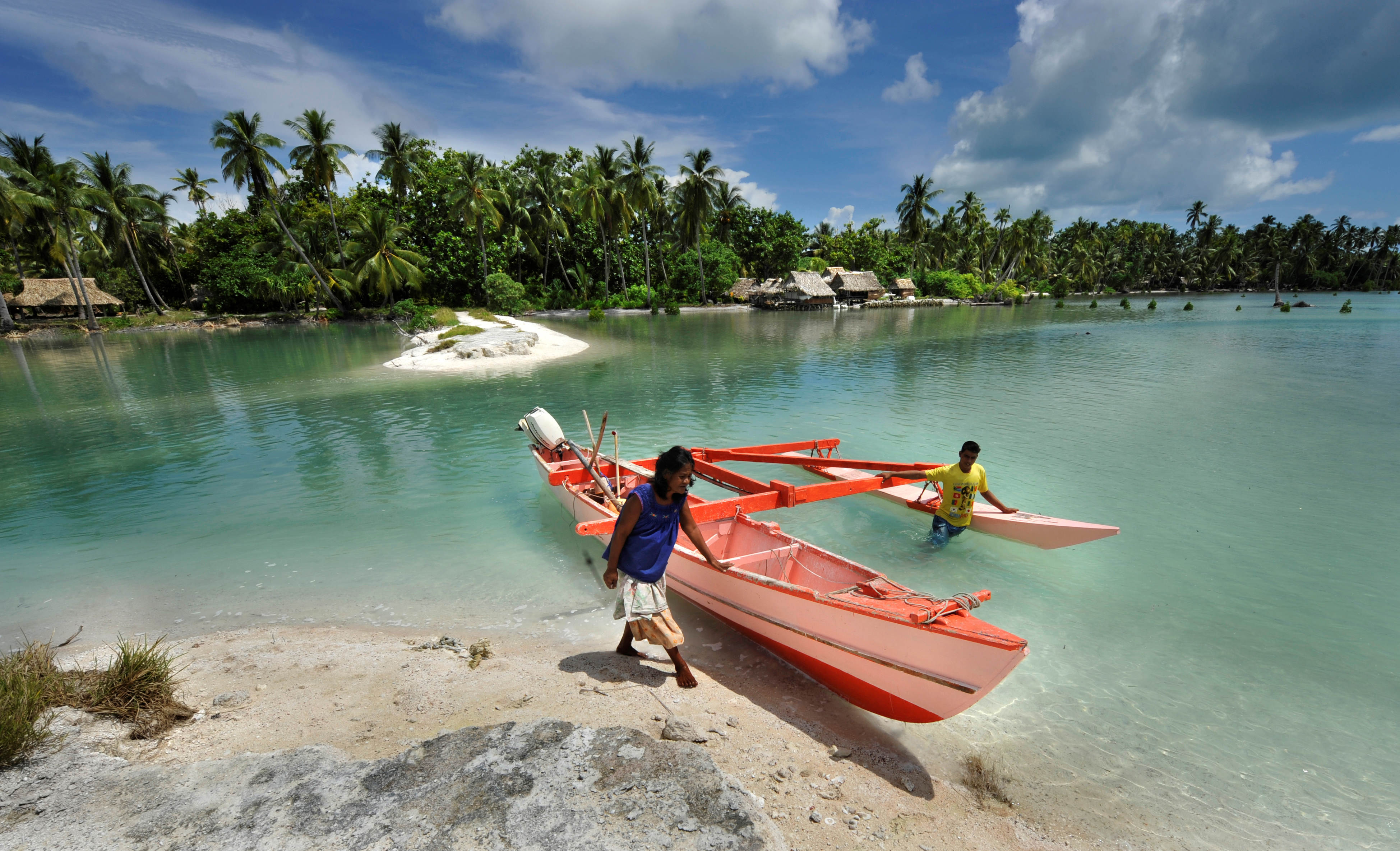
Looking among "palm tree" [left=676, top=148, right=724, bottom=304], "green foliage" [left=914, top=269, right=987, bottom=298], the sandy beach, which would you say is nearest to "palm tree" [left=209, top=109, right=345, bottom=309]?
"palm tree" [left=676, top=148, right=724, bottom=304]

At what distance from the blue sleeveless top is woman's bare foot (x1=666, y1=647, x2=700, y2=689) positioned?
0.62m

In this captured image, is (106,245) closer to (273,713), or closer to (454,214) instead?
(454,214)

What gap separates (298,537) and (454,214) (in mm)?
44427

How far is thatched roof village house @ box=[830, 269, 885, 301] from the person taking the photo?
59188mm

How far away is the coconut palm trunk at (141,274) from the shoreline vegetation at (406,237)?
0.39 feet

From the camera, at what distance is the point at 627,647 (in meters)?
4.74

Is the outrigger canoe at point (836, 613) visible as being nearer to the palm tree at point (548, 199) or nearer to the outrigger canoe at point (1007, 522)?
the outrigger canoe at point (1007, 522)

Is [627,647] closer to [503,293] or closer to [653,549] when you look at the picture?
[653,549]

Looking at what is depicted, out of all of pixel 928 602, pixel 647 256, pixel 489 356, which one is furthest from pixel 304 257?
pixel 928 602

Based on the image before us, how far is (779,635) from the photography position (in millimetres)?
4738

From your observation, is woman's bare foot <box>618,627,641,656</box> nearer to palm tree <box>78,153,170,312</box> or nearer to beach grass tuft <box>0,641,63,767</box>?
beach grass tuft <box>0,641,63,767</box>

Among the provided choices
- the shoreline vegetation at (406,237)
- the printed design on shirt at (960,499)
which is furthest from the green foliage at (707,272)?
the printed design on shirt at (960,499)

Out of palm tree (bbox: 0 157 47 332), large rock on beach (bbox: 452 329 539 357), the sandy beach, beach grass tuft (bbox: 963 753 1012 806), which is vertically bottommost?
beach grass tuft (bbox: 963 753 1012 806)

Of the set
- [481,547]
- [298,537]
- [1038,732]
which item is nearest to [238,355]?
[298,537]
